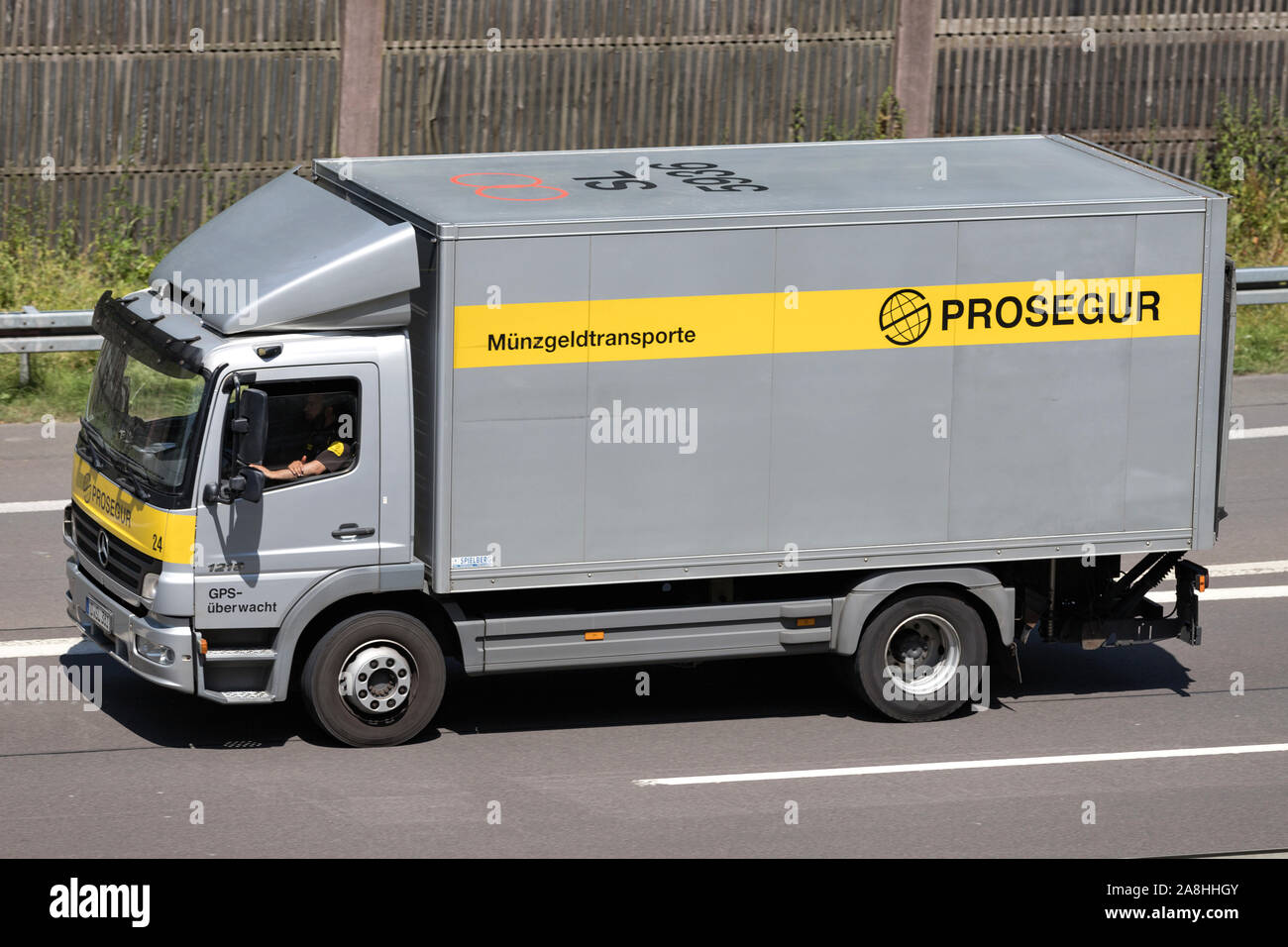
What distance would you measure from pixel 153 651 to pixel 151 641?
0.20ft

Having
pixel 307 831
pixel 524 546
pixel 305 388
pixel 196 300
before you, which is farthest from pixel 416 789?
pixel 196 300

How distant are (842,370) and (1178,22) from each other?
516 inches

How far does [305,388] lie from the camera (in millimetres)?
9641

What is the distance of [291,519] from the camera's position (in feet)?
31.7

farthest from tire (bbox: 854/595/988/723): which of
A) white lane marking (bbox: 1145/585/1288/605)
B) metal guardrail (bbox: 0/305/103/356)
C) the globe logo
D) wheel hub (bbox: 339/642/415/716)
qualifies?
metal guardrail (bbox: 0/305/103/356)

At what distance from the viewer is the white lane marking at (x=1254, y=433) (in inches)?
654

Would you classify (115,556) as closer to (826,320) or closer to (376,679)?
(376,679)

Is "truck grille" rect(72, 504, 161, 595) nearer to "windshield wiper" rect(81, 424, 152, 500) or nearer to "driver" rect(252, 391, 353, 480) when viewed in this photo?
"windshield wiper" rect(81, 424, 152, 500)

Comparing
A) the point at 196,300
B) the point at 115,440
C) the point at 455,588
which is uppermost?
the point at 196,300

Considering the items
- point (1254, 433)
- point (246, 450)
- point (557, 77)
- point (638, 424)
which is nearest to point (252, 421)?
point (246, 450)

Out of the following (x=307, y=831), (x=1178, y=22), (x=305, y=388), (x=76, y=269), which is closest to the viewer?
(x=307, y=831)

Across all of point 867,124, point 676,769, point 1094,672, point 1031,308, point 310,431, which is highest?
point 867,124

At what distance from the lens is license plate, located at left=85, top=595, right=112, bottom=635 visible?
10070 mm

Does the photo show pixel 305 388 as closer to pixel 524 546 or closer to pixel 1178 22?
pixel 524 546
